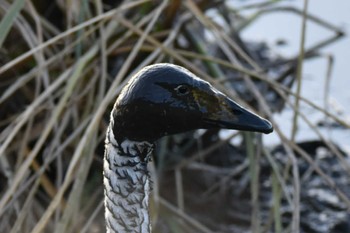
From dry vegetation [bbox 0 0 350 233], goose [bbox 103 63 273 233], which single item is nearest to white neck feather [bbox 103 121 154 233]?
goose [bbox 103 63 273 233]

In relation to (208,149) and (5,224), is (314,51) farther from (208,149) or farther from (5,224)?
(5,224)

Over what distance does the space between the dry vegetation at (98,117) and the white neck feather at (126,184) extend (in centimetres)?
48

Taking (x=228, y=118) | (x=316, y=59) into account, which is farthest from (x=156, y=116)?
(x=316, y=59)

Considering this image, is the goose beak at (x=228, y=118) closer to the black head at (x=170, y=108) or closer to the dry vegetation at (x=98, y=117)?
the black head at (x=170, y=108)

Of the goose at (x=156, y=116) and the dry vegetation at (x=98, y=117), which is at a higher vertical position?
the dry vegetation at (x=98, y=117)

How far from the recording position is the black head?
82.0 inches

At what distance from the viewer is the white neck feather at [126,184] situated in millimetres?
2123

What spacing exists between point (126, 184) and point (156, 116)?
17 cm

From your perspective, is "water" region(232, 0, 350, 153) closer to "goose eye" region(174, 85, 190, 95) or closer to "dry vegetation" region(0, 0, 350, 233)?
"dry vegetation" region(0, 0, 350, 233)

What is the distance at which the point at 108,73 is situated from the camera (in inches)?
137

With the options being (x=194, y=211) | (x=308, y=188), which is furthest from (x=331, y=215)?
(x=194, y=211)

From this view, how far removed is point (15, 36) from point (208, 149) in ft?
2.56

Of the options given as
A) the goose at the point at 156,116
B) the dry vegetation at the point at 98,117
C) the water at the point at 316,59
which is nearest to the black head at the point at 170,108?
the goose at the point at 156,116

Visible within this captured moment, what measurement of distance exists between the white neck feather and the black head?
3 cm
